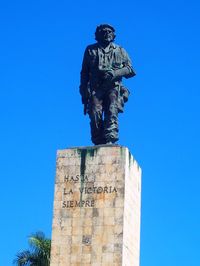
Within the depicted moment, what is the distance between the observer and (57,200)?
19281mm

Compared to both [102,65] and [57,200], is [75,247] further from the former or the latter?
[102,65]

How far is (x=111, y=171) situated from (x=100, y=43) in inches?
137

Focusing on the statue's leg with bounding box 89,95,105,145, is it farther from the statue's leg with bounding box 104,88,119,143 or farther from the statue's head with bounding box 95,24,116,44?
the statue's head with bounding box 95,24,116,44

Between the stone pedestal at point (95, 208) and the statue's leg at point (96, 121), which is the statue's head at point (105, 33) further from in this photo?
the stone pedestal at point (95, 208)

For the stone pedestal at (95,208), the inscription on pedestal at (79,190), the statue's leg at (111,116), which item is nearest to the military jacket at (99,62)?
the statue's leg at (111,116)

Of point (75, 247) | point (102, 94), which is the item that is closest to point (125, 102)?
point (102, 94)

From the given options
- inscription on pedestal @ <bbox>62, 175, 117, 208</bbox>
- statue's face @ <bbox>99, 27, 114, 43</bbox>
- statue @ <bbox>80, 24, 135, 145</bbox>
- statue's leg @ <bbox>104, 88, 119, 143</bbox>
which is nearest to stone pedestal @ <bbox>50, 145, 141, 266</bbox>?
inscription on pedestal @ <bbox>62, 175, 117, 208</bbox>

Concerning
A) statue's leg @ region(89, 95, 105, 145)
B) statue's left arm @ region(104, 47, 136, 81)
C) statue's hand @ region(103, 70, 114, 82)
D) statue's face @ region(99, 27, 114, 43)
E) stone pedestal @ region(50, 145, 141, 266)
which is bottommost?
stone pedestal @ region(50, 145, 141, 266)

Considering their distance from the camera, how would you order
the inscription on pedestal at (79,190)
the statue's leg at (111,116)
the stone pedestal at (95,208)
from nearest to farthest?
the stone pedestal at (95,208) < the inscription on pedestal at (79,190) < the statue's leg at (111,116)

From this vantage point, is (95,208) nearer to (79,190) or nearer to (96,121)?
(79,190)

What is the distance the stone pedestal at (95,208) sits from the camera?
18453 mm

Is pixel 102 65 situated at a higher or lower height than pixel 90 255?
higher

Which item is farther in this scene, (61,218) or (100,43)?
(100,43)

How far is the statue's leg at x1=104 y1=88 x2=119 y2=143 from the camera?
1964cm
